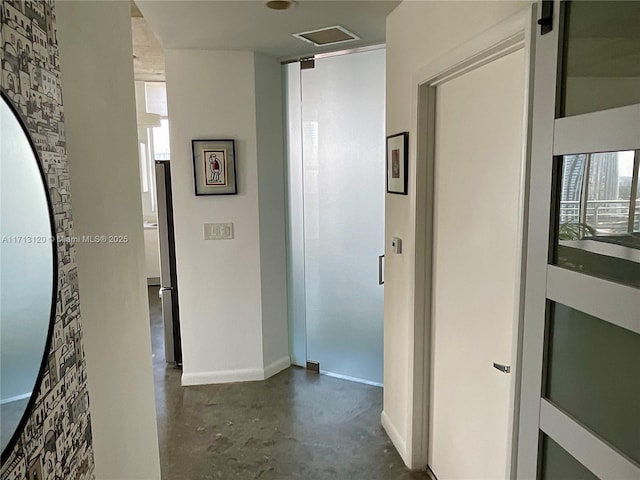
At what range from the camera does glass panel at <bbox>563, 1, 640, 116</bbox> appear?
91 centimetres

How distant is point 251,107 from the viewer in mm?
3250

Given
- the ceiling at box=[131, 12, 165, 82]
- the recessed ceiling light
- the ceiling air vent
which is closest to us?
the recessed ceiling light

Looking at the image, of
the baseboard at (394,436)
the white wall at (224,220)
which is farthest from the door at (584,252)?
the white wall at (224,220)

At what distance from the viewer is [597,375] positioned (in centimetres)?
103

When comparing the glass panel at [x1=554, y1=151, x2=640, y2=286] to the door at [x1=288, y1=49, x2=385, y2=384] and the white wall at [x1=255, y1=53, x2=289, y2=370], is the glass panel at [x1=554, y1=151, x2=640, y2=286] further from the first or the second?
the white wall at [x1=255, y1=53, x2=289, y2=370]

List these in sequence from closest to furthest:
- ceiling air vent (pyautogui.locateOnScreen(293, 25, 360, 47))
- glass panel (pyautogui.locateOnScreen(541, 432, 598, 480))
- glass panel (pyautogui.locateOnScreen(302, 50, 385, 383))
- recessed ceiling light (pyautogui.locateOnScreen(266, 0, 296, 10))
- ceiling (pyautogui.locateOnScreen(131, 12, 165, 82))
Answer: glass panel (pyautogui.locateOnScreen(541, 432, 598, 480))
recessed ceiling light (pyautogui.locateOnScreen(266, 0, 296, 10))
ceiling air vent (pyautogui.locateOnScreen(293, 25, 360, 47))
glass panel (pyautogui.locateOnScreen(302, 50, 385, 383))
ceiling (pyautogui.locateOnScreen(131, 12, 165, 82))

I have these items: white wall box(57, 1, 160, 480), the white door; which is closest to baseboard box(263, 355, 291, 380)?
the white door

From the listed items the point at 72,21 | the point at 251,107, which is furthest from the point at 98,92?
the point at 251,107

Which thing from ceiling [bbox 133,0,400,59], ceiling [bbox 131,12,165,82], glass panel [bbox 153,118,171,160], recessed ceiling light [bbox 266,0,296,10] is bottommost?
glass panel [bbox 153,118,171,160]

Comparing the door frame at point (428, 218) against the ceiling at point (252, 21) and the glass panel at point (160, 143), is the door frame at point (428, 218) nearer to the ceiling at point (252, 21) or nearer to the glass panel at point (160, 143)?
the ceiling at point (252, 21)

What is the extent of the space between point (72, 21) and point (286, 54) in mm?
2217

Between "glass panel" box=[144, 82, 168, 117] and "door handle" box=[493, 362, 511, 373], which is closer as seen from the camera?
"door handle" box=[493, 362, 511, 373]

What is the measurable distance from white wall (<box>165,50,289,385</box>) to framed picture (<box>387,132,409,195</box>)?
A: 3.82ft

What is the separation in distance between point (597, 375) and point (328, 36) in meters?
2.51
